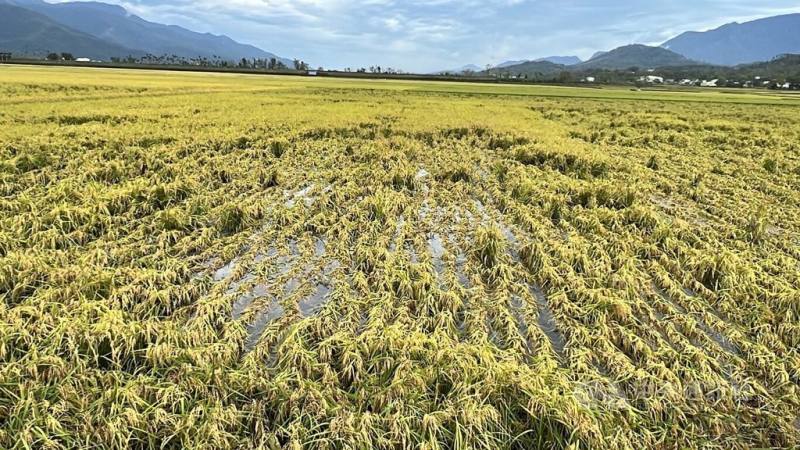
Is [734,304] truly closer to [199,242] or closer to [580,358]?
[580,358]

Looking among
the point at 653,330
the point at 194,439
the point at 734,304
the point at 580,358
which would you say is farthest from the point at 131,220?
the point at 734,304

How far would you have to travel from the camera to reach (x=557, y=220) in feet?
29.9

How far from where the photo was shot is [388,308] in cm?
521

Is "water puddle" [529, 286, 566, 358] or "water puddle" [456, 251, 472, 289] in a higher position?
"water puddle" [456, 251, 472, 289]

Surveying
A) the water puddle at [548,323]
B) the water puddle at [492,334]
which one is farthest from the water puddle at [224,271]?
the water puddle at [548,323]

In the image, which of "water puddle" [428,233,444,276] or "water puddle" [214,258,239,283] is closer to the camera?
"water puddle" [214,258,239,283]

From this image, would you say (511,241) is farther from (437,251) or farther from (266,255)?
(266,255)

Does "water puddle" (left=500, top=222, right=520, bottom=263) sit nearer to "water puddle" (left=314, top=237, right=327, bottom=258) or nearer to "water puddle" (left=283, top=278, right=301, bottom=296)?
"water puddle" (left=314, top=237, right=327, bottom=258)

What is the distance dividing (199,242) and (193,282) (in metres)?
1.54

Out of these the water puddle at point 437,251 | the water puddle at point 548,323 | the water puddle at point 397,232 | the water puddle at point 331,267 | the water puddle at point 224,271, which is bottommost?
the water puddle at point 548,323

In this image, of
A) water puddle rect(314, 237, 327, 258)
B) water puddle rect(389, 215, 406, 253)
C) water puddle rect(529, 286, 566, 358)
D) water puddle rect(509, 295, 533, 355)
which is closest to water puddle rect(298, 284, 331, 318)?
water puddle rect(314, 237, 327, 258)

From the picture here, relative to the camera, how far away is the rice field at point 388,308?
3.53m

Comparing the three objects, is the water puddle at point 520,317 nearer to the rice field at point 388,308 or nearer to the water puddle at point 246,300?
the rice field at point 388,308

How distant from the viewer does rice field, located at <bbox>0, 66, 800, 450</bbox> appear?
353 cm
